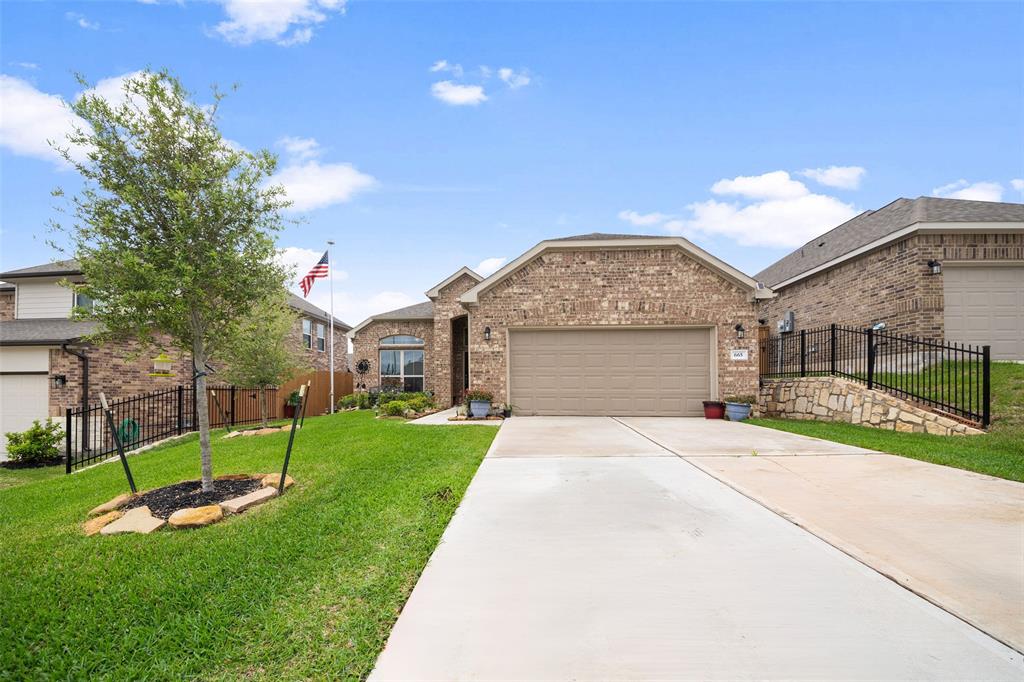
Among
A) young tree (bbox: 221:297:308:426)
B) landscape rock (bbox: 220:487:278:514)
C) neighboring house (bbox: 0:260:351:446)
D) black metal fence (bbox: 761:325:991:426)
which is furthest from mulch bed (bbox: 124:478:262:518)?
black metal fence (bbox: 761:325:991:426)

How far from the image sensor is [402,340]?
21.1m

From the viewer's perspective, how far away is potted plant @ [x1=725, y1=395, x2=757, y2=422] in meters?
11.6

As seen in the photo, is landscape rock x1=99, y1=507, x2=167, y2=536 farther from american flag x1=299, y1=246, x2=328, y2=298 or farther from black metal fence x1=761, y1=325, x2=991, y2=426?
american flag x1=299, y1=246, x2=328, y2=298

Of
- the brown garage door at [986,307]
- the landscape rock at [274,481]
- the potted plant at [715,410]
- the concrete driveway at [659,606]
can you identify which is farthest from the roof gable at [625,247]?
the concrete driveway at [659,606]

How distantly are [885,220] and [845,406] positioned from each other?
790 cm

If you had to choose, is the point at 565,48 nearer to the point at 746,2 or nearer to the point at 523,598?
the point at 746,2

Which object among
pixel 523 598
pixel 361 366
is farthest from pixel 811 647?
pixel 361 366

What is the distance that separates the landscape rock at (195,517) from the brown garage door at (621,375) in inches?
348

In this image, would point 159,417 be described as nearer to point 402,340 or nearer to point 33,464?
point 33,464

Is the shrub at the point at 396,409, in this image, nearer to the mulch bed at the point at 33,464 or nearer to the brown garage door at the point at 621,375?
the brown garage door at the point at 621,375

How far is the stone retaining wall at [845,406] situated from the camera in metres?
8.80

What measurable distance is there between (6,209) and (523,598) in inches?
508

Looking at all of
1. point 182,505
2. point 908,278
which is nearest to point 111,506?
point 182,505

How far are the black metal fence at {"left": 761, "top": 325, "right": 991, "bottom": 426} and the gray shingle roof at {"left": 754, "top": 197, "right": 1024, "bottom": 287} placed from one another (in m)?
3.04
